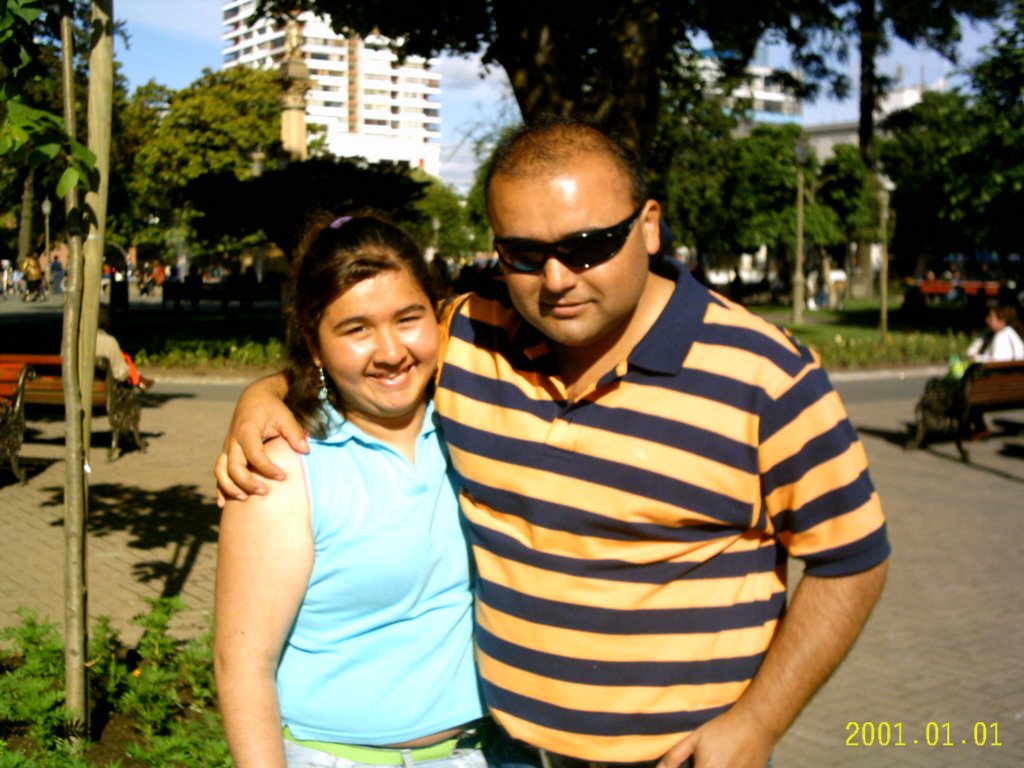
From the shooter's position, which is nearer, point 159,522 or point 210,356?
point 159,522

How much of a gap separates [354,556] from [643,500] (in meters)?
0.55

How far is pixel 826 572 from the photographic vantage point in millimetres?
1962

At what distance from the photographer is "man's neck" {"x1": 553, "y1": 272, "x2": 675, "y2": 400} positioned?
7.03 feet

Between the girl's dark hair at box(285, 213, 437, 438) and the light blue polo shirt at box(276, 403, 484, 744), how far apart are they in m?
0.08

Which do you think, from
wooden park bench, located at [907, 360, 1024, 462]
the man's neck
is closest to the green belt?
the man's neck

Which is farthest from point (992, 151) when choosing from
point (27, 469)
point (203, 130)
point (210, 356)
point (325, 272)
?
point (203, 130)

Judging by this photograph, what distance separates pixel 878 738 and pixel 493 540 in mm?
3284

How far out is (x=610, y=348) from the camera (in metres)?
2.16

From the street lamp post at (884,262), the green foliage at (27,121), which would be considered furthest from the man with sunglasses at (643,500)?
the street lamp post at (884,262)

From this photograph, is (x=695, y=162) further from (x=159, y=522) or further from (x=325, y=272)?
(x=325, y=272)

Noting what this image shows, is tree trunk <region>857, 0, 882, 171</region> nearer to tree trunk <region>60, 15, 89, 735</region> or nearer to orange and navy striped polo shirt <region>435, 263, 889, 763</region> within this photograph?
tree trunk <region>60, 15, 89, 735</region>

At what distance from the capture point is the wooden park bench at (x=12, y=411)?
9.39 metres

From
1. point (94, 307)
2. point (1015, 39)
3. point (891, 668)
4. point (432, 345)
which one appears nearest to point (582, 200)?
point (432, 345)
